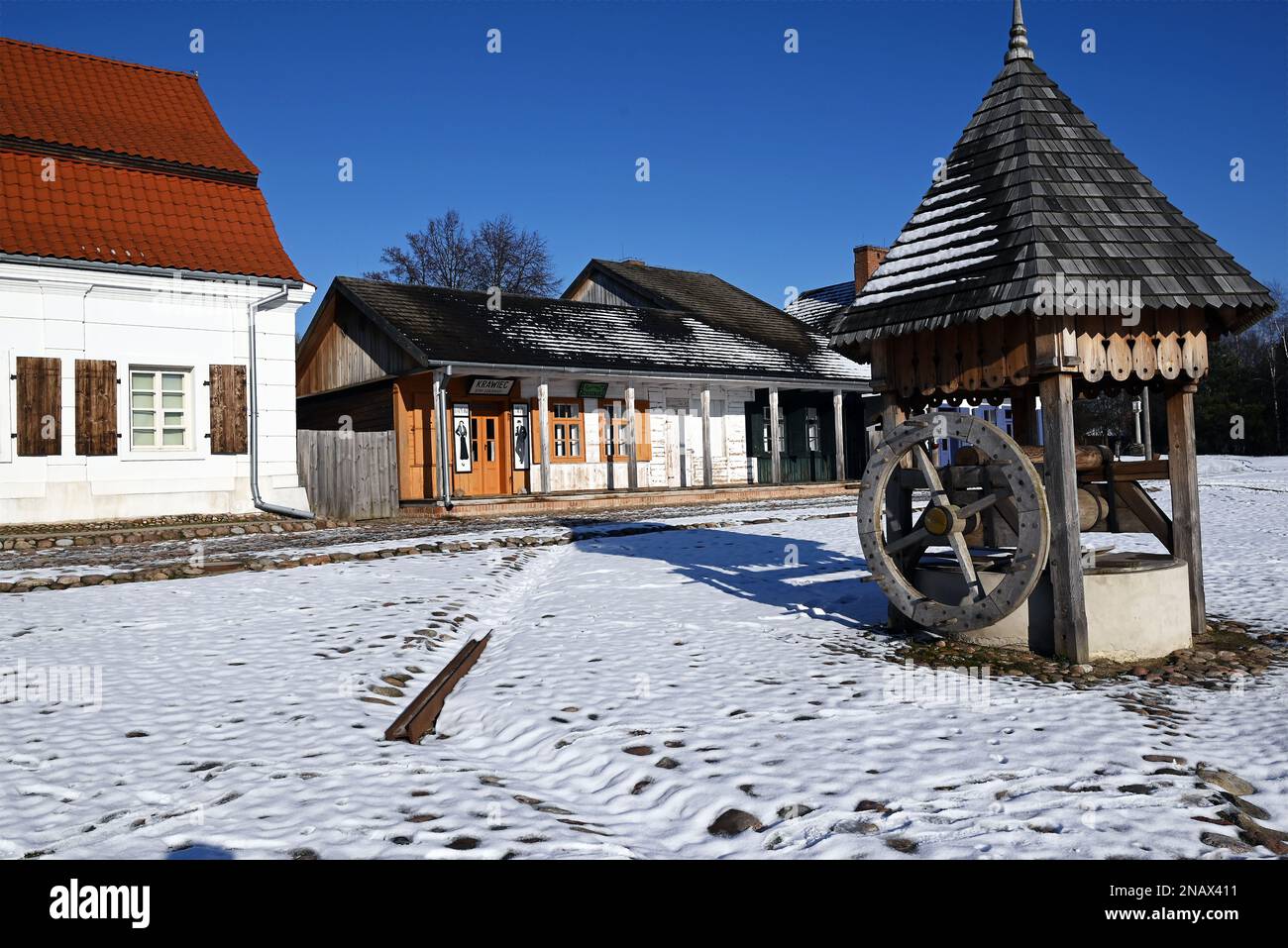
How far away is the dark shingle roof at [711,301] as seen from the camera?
29.3 metres

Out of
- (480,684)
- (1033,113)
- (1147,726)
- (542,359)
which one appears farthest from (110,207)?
(1147,726)

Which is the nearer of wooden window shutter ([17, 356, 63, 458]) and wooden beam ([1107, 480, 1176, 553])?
wooden beam ([1107, 480, 1176, 553])

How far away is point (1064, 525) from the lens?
19.2 feet

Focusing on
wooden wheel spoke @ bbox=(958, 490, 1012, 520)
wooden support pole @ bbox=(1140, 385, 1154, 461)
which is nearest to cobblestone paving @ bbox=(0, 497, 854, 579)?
wooden support pole @ bbox=(1140, 385, 1154, 461)

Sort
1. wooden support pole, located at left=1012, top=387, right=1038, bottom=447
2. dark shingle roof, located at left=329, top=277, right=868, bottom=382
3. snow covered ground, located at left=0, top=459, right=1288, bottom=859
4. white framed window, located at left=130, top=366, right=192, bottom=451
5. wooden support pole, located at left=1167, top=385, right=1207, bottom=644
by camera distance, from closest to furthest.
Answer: snow covered ground, located at left=0, top=459, right=1288, bottom=859
wooden support pole, located at left=1167, top=385, right=1207, bottom=644
wooden support pole, located at left=1012, top=387, right=1038, bottom=447
white framed window, located at left=130, top=366, right=192, bottom=451
dark shingle roof, located at left=329, top=277, right=868, bottom=382

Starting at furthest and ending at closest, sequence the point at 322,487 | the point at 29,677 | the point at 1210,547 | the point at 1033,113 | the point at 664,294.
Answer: the point at 664,294, the point at 322,487, the point at 1210,547, the point at 1033,113, the point at 29,677

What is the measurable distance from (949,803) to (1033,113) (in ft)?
17.7

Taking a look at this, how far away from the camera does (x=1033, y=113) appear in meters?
6.80

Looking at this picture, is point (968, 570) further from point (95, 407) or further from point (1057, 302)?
point (95, 407)

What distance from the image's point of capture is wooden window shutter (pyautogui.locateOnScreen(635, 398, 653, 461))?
82.1 feet

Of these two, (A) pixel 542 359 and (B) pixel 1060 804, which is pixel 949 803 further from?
(A) pixel 542 359

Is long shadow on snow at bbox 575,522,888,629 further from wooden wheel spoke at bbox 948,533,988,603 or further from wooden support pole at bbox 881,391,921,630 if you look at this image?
wooden wheel spoke at bbox 948,533,988,603

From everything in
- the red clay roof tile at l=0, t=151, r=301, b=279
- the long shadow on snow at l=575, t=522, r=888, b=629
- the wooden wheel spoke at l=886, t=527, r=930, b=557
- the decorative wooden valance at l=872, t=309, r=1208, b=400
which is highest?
the red clay roof tile at l=0, t=151, r=301, b=279

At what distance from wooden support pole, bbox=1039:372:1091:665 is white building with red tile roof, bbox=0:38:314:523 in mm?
14418
